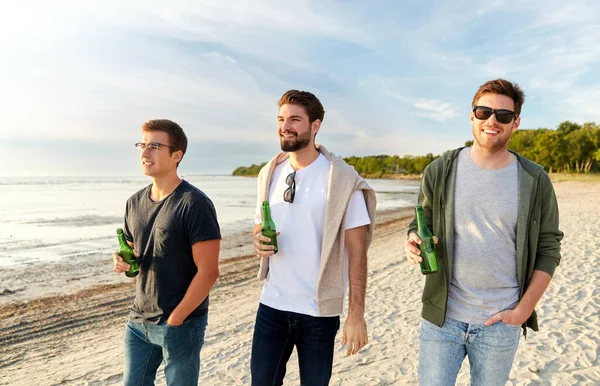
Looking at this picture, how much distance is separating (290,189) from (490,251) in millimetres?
1310

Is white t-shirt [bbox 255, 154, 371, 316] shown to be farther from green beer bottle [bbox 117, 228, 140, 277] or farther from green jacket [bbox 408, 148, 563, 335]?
green beer bottle [bbox 117, 228, 140, 277]

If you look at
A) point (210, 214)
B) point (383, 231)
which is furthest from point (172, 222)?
point (383, 231)

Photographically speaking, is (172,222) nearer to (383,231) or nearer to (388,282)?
(388,282)

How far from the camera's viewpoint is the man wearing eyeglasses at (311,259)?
8.50 feet

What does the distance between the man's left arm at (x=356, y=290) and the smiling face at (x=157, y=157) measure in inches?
54.3

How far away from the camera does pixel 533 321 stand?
8.41 ft

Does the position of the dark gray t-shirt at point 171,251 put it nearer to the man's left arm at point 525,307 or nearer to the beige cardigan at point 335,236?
the beige cardigan at point 335,236

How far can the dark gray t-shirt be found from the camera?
2721 millimetres

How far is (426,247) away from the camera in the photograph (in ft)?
8.62

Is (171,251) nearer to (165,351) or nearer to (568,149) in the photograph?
(165,351)

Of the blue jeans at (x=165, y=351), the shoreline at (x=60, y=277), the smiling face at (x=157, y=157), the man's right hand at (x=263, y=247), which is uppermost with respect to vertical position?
the smiling face at (x=157, y=157)

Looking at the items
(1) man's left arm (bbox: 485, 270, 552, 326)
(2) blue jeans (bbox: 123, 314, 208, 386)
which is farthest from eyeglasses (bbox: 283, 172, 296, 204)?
(1) man's left arm (bbox: 485, 270, 552, 326)

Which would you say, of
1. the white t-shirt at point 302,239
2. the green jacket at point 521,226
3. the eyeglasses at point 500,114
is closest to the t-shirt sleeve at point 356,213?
the white t-shirt at point 302,239

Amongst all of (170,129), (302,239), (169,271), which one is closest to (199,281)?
(169,271)
